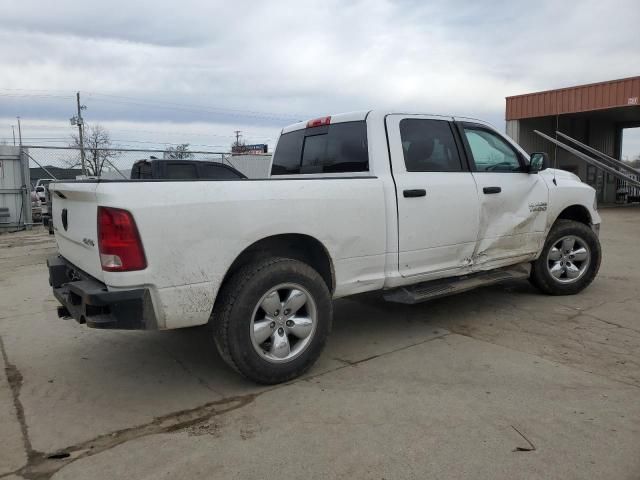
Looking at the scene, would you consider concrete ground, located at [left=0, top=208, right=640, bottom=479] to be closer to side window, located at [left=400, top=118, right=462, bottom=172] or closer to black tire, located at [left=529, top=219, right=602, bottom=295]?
black tire, located at [left=529, top=219, right=602, bottom=295]

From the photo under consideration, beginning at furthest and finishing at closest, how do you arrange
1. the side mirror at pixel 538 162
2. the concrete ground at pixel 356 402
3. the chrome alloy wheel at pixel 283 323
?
1. the side mirror at pixel 538 162
2. the chrome alloy wheel at pixel 283 323
3. the concrete ground at pixel 356 402

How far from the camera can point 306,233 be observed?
364 cm

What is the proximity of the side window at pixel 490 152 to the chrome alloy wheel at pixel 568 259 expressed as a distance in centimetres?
114

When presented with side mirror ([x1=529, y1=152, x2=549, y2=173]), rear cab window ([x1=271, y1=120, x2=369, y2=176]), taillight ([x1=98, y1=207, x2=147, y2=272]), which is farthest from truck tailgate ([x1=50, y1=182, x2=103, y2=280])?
side mirror ([x1=529, y1=152, x2=549, y2=173])

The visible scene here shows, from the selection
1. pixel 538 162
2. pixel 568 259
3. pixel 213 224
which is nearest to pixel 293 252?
pixel 213 224

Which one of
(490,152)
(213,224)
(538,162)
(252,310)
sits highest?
(490,152)

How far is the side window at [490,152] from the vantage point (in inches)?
194

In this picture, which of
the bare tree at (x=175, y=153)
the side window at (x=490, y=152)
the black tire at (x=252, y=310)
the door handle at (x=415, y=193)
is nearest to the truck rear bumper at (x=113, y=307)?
the black tire at (x=252, y=310)

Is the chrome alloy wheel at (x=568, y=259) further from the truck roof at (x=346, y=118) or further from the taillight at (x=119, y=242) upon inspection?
the taillight at (x=119, y=242)

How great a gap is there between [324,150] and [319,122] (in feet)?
0.95

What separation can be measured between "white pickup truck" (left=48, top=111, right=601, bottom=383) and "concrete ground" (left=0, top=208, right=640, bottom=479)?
46 centimetres

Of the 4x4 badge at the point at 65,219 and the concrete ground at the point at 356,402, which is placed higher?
the 4x4 badge at the point at 65,219

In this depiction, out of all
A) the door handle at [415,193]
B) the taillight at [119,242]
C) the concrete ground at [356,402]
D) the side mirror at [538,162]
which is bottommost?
the concrete ground at [356,402]

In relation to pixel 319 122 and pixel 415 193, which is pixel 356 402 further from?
pixel 319 122
